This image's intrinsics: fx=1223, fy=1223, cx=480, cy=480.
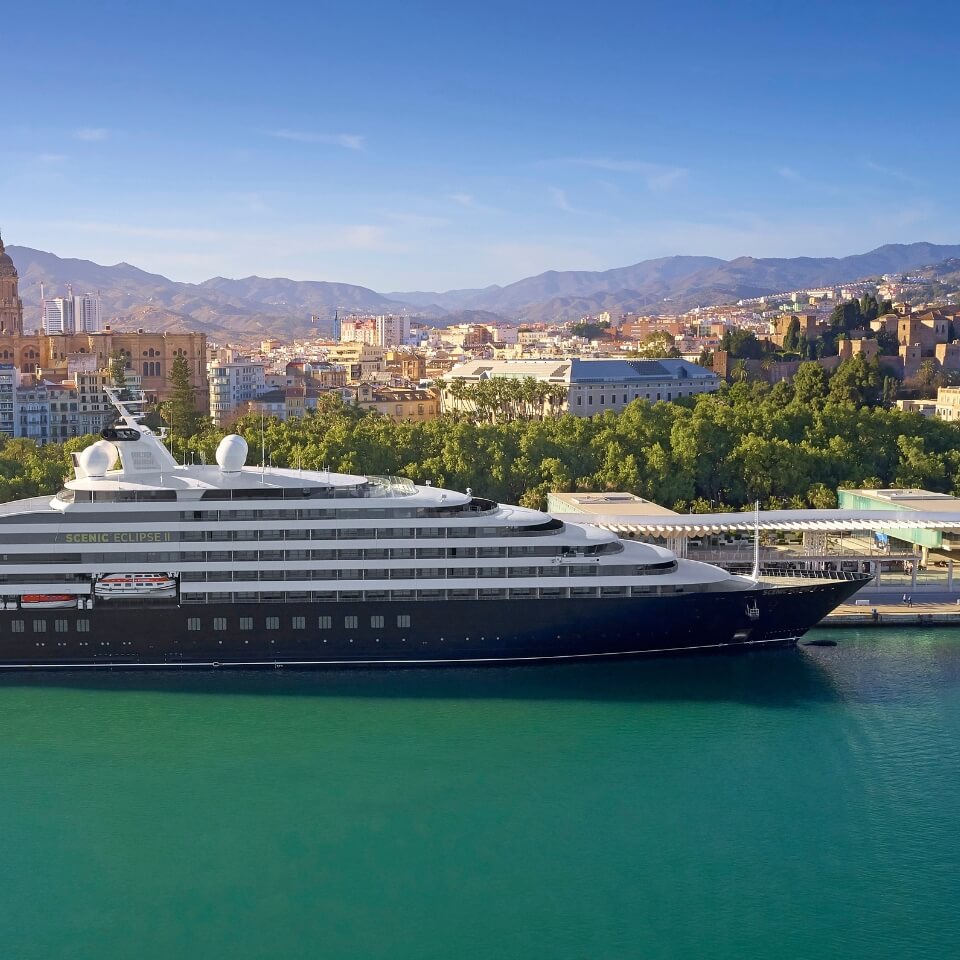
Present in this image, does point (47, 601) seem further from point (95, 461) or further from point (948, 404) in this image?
point (948, 404)

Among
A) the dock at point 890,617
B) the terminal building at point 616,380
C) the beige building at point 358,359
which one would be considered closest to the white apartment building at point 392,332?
the beige building at point 358,359

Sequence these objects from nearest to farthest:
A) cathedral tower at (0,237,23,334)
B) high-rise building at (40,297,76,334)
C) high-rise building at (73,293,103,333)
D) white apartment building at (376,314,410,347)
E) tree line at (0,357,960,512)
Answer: tree line at (0,357,960,512)
cathedral tower at (0,237,23,334)
high-rise building at (40,297,76,334)
white apartment building at (376,314,410,347)
high-rise building at (73,293,103,333)

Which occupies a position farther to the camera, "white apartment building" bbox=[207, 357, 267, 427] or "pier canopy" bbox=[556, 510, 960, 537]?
"white apartment building" bbox=[207, 357, 267, 427]

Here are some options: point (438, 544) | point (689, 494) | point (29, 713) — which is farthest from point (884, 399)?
point (29, 713)

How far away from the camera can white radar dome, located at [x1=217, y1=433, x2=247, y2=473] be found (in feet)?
71.1

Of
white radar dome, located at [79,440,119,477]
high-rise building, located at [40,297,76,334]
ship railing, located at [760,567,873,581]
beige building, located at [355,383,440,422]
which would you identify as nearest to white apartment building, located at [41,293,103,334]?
high-rise building, located at [40,297,76,334]

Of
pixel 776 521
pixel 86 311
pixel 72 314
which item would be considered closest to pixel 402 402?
pixel 776 521

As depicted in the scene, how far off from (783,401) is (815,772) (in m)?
33.0

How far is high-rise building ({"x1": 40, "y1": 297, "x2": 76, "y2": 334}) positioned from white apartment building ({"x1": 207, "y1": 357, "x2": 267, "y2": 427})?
3380 inches

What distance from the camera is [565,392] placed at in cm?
5700

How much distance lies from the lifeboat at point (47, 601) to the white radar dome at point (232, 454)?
3445 mm

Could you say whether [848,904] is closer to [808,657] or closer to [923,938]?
[923,938]

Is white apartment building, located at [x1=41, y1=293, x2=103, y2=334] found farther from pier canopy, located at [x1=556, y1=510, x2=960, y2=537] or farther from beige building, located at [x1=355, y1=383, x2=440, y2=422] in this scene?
pier canopy, located at [x1=556, y1=510, x2=960, y2=537]

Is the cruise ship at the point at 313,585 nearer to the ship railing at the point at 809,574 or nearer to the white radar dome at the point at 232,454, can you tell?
the white radar dome at the point at 232,454
